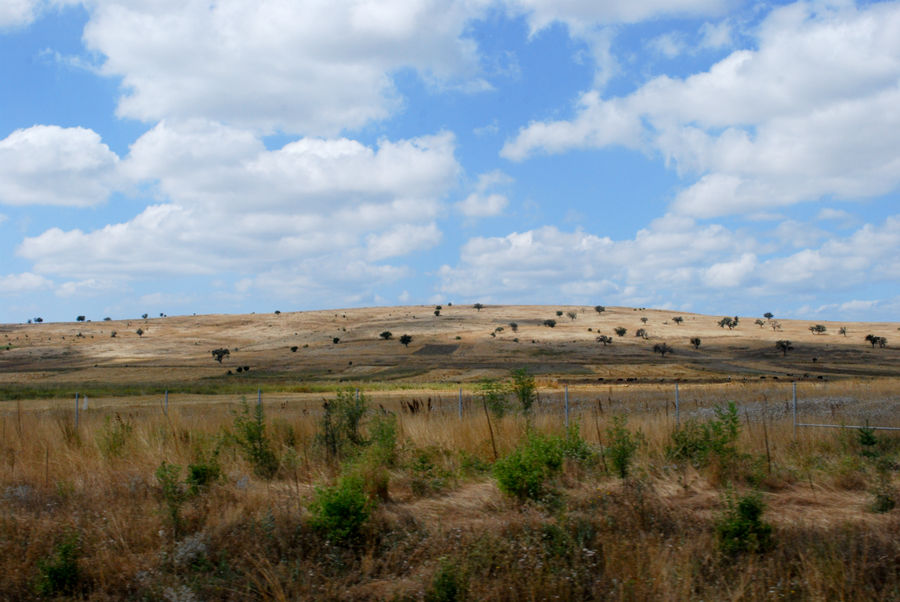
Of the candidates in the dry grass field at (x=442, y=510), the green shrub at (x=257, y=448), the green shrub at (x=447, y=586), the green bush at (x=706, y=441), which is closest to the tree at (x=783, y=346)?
the dry grass field at (x=442, y=510)

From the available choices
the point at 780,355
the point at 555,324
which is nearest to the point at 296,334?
the point at 555,324

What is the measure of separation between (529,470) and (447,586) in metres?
2.92

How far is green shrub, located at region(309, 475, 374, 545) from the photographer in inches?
314

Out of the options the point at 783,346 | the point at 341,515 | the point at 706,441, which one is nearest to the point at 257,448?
the point at 341,515

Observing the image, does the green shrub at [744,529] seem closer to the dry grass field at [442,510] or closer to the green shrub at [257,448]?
the dry grass field at [442,510]

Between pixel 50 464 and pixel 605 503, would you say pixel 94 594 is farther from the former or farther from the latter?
pixel 605 503

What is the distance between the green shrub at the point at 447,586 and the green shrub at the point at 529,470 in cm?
242

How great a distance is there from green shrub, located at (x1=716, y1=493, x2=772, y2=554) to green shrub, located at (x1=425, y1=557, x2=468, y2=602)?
3.10 meters

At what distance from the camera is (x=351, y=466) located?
9.91 metres

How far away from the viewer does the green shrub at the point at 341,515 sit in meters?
7.97

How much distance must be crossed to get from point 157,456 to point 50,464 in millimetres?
1617

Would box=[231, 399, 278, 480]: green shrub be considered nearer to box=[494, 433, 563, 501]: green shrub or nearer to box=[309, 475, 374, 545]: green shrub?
box=[309, 475, 374, 545]: green shrub

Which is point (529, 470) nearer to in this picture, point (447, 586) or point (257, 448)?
point (447, 586)

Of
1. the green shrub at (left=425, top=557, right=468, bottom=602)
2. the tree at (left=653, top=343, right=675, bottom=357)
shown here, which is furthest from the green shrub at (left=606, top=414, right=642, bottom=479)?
the tree at (left=653, top=343, right=675, bottom=357)
